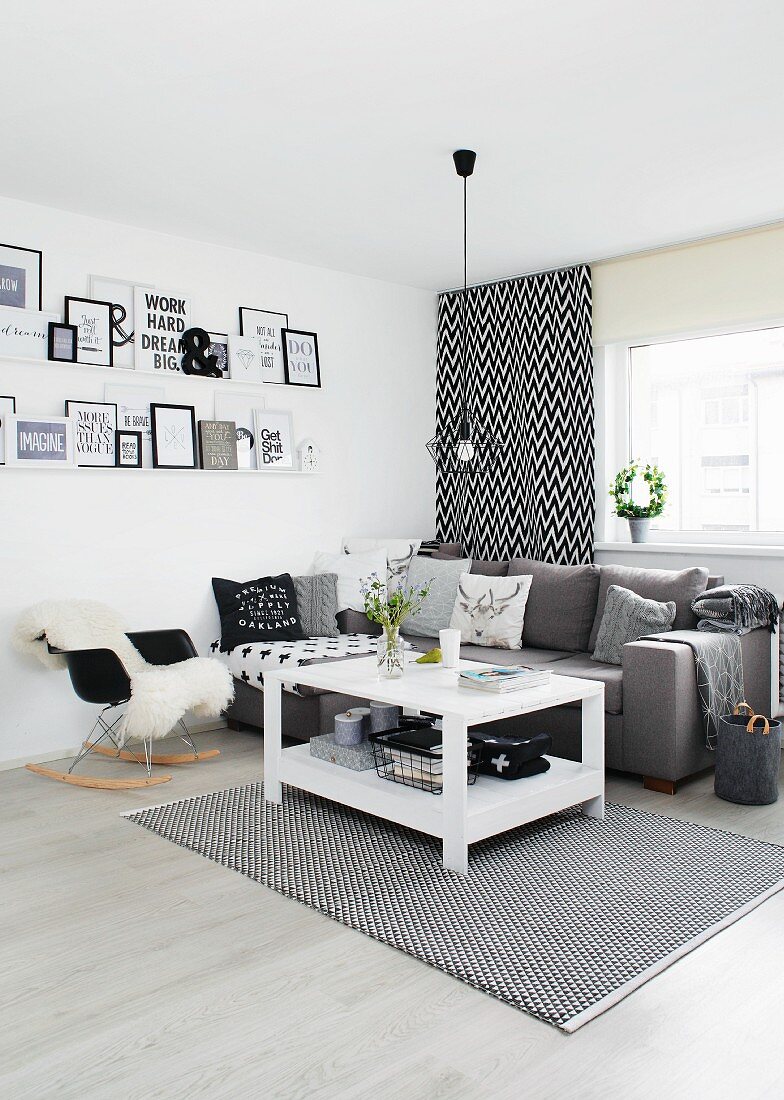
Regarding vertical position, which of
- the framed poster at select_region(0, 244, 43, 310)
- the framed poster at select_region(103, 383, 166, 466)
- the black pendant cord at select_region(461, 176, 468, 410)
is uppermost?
the black pendant cord at select_region(461, 176, 468, 410)

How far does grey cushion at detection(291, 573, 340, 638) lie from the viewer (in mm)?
5090

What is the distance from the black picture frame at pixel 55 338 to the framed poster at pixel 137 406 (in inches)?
9.2

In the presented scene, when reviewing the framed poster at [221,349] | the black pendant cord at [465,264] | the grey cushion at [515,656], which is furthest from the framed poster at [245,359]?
the grey cushion at [515,656]

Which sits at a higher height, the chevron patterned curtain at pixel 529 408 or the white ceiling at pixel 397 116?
the white ceiling at pixel 397 116

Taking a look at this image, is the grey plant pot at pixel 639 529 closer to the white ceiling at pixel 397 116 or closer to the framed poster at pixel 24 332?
the white ceiling at pixel 397 116

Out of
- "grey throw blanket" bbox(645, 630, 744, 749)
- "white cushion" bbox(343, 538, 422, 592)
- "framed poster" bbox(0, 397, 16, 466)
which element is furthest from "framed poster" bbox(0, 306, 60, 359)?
Answer: "grey throw blanket" bbox(645, 630, 744, 749)

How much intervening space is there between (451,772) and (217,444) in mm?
2662

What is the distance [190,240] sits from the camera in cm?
482

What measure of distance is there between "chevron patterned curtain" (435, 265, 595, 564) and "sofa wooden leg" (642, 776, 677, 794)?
181 centimetres

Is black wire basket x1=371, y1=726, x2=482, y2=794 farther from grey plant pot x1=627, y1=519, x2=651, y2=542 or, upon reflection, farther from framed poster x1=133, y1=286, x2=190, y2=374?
framed poster x1=133, y1=286, x2=190, y2=374

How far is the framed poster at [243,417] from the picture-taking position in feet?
16.4

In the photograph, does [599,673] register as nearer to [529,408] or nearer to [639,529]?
[639,529]

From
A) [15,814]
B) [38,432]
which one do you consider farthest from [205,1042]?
[38,432]

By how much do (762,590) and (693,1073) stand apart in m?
2.75
